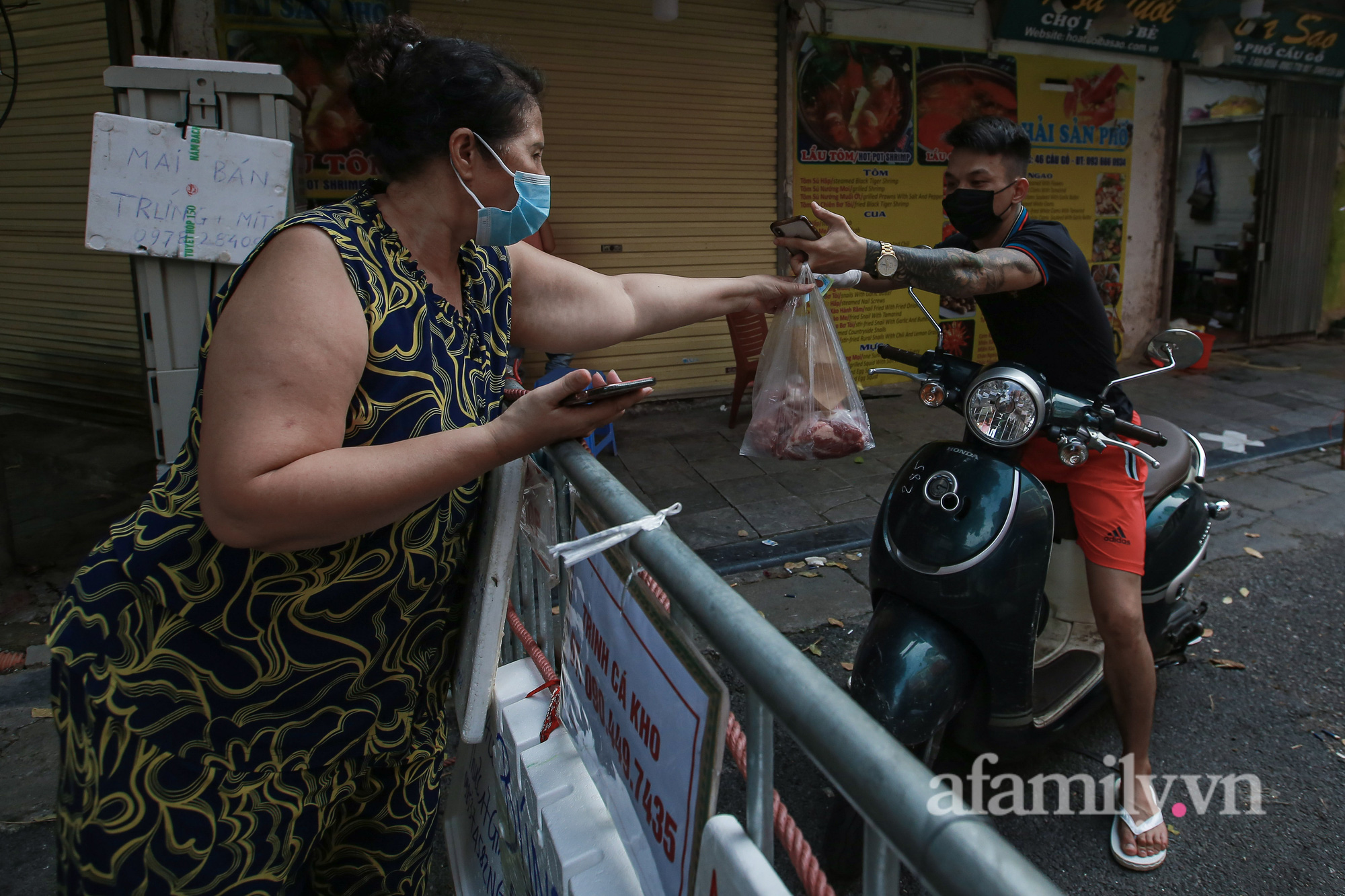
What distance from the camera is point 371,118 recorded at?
56.3 inches

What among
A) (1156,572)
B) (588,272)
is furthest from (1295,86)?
(588,272)

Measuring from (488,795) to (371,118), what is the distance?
4.56ft

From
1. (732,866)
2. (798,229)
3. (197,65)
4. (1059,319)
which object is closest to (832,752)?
(732,866)

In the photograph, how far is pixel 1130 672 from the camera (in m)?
2.37

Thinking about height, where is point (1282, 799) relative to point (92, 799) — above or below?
below

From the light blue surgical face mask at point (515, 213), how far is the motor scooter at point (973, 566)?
1316 mm

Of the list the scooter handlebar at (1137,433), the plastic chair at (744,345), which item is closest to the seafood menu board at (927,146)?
the plastic chair at (744,345)

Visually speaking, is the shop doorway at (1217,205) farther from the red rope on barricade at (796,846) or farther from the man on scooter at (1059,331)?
the red rope on barricade at (796,846)

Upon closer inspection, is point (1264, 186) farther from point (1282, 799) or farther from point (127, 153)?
point (127, 153)

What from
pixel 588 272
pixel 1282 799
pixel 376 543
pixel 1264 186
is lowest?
pixel 1282 799

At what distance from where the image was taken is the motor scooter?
2111 mm

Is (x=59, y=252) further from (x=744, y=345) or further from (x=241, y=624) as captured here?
(x=241, y=624)

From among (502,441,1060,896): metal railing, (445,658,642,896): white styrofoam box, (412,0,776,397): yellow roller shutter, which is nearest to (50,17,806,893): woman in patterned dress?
(445,658,642,896): white styrofoam box

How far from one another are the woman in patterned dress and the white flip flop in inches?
79.0
